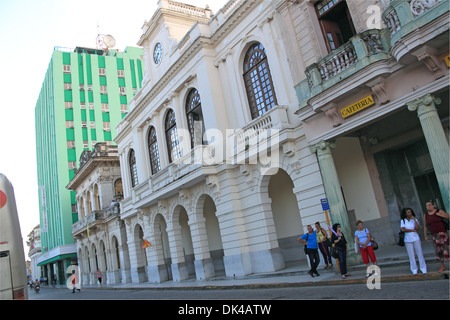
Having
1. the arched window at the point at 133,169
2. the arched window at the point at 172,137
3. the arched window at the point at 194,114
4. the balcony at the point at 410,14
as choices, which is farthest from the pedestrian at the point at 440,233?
the arched window at the point at 133,169

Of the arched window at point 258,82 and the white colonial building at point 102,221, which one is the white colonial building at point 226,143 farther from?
the white colonial building at point 102,221

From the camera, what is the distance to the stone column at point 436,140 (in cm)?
864

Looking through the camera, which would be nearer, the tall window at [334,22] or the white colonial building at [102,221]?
the tall window at [334,22]

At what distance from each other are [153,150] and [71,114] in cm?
2873

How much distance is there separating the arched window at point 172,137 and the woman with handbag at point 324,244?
11.3 metres

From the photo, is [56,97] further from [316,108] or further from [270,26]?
[316,108]

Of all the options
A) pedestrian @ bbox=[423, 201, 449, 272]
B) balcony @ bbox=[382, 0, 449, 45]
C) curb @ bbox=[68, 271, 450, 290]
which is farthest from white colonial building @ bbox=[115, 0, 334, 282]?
pedestrian @ bbox=[423, 201, 449, 272]

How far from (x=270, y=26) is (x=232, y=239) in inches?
367

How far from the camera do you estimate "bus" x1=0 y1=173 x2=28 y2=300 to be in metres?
6.73

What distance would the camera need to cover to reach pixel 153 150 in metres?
24.5

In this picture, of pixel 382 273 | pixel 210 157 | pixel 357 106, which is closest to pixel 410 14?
pixel 357 106

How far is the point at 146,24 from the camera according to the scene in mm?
24281

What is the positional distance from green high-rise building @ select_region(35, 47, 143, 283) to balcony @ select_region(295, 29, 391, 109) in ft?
136

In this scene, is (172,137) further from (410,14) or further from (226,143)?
(410,14)
